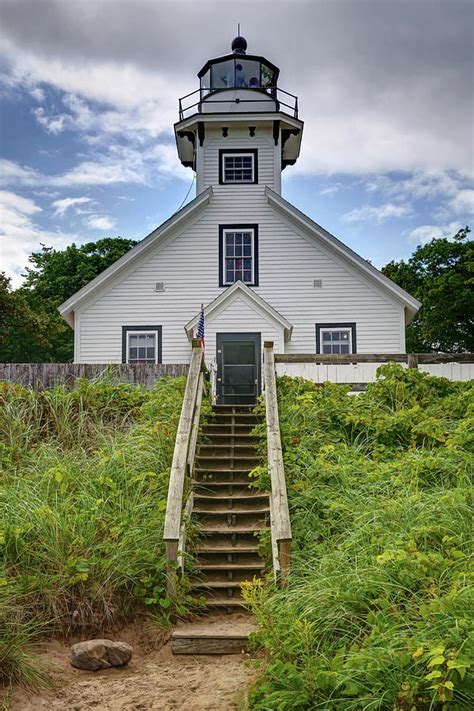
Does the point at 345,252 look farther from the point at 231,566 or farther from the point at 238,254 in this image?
the point at 231,566

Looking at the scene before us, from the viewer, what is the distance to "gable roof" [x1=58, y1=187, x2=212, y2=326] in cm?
1762

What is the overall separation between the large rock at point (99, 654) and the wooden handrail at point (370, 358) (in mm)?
6546

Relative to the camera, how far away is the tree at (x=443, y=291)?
32062 mm

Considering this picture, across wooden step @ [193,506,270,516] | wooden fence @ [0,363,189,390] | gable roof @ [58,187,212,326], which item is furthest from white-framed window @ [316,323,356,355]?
wooden step @ [193,506,270,516]

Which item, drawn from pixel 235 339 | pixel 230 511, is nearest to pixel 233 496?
pixel 230 511

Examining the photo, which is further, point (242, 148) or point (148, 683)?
point (242, 148)

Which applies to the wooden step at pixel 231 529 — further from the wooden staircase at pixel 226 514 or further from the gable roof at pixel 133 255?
the gable roof at pixel 133 255

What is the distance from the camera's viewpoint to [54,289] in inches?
1518

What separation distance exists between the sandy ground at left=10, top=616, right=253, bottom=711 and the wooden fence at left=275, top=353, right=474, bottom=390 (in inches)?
250

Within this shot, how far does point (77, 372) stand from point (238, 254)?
5914mm

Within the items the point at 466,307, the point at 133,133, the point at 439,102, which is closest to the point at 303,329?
the point at 439,102

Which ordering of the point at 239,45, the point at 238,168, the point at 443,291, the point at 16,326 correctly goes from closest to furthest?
the point at 238,168 → the point at 239,45 → the point at 16,326 → the point at 443,291

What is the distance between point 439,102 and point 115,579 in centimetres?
1241

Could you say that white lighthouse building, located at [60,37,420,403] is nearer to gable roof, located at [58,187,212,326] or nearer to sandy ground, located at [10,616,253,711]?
gable roof, located at [58,187,212,326]
